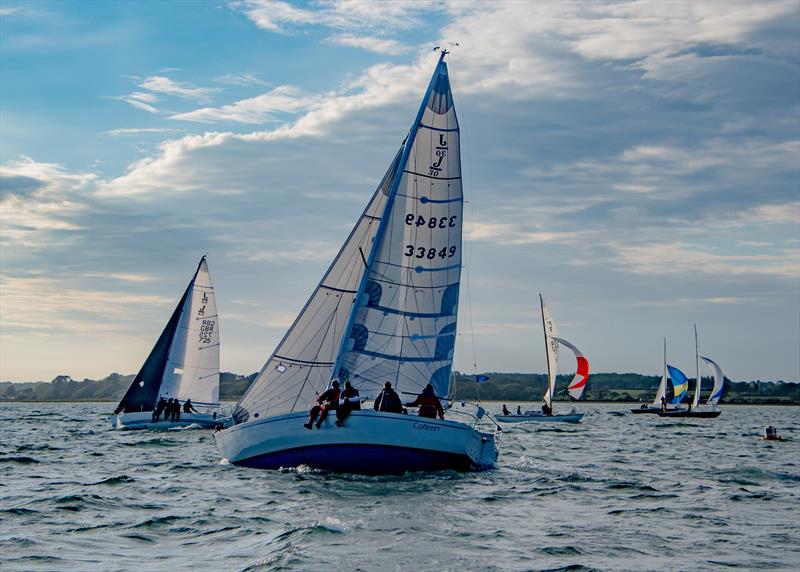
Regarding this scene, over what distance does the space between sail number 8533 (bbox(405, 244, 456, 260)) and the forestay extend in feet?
181

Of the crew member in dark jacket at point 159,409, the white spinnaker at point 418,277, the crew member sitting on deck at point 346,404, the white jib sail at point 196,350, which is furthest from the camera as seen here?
the white jib sail at point 196,350

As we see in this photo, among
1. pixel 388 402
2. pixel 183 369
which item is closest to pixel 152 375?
pixel 183 369

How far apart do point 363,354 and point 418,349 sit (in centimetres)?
167

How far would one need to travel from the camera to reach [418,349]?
26547 millimetres

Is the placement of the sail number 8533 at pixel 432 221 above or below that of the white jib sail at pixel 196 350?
above

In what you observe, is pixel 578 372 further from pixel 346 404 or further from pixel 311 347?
pixel 346 404

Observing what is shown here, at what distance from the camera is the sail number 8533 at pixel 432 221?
26797 mm

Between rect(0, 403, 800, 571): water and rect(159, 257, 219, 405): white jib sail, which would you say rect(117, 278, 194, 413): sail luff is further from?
rect(0, 403, 800, 571): water

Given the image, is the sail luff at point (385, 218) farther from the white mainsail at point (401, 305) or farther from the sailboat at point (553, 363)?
the sailboat at point (553, 363)

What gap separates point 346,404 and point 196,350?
3661 centimetres

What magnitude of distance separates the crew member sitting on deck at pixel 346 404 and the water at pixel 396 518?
58.8 inches

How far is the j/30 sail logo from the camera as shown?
2702 centimetres

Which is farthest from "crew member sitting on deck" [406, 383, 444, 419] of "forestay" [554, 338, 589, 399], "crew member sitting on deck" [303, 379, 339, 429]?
"forestay" [554, 338, 589, 399]

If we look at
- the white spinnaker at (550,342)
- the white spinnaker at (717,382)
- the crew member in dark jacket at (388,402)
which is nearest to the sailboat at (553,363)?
the white spinnaker at (550,342)
